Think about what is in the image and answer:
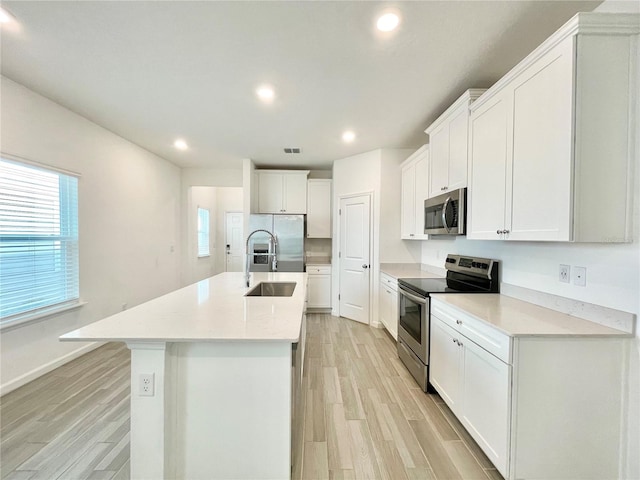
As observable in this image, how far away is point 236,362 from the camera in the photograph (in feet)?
4.26

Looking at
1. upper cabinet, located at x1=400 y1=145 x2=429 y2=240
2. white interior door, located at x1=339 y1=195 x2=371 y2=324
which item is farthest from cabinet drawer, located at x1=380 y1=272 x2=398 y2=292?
upper cabinet, located at x1=400 y1=145 x2=429 y2=240

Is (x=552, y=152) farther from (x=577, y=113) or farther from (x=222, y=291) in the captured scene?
(x=222, y=291)

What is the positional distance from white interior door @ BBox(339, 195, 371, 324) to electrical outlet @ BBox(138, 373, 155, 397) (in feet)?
10.5

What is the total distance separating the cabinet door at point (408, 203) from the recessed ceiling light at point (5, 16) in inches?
141

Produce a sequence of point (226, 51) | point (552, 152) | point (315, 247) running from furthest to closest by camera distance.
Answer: point (315, 247)
point (226, 51)
point (552, 152)

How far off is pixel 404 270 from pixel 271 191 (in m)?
2.76

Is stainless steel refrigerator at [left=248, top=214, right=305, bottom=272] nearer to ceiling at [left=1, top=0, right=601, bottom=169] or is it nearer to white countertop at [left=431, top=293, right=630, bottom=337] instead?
ceiling at [left=1, top=0, right=601, bottom=169]

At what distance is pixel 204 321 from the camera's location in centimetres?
139

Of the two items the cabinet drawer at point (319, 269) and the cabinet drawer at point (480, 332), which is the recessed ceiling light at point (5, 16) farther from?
the cabinet drawer at point (319, 269)

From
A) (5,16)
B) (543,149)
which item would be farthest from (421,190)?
(5,16)

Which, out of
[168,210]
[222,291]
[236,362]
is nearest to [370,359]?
[222,291]

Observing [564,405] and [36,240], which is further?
[36,240]

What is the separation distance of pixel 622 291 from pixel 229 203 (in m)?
7.50

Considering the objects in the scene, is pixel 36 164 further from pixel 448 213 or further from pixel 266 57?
pixel 448 213
